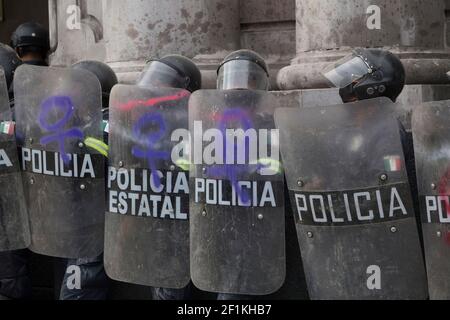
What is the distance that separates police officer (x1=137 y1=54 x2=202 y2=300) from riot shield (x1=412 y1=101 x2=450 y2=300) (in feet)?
4.17

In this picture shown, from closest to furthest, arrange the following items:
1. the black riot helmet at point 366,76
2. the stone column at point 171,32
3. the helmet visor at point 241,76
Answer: the black riot helmet at point 366,76 < the helmet visor at point 241,76 < the stone column at point 171,32

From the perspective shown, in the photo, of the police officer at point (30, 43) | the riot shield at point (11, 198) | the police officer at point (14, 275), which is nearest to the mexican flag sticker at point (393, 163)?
the riot shield at point (11, 198)

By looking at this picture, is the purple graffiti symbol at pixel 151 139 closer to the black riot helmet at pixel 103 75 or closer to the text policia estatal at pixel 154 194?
the text policia estatal at pixel 154 194

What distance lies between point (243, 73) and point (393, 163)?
0.94 metres

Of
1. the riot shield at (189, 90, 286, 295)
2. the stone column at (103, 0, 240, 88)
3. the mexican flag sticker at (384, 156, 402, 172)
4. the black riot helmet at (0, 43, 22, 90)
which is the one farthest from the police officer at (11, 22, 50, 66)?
the mexican flag sticker at (384, 156, 402, 172)

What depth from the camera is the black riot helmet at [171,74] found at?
4.04m

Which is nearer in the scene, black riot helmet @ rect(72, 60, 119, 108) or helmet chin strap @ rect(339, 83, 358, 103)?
helmet chin strap @ rect(339, 83, 358, 103)

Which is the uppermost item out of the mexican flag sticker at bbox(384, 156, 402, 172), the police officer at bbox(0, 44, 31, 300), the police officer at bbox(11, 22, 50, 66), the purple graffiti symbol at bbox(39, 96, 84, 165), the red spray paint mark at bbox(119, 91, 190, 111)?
the police officer at bbox(11, 22, 50, 66)

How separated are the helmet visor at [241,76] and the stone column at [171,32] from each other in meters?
1.71

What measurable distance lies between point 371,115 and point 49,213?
1693 mm

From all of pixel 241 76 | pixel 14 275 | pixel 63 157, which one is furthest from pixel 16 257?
pixel 241 76

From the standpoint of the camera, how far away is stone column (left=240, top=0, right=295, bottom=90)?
5.94 m

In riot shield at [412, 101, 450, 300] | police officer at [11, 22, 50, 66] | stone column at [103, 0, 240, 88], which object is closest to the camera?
riot shield at [412, 101, 450, 300]

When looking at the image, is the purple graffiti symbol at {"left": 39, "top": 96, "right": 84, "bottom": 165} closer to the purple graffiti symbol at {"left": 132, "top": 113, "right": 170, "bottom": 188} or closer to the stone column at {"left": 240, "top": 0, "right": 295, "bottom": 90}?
the purple graffiti symbol at {"left": 132, "top": 113, "right": 170, "bottom": 188}
